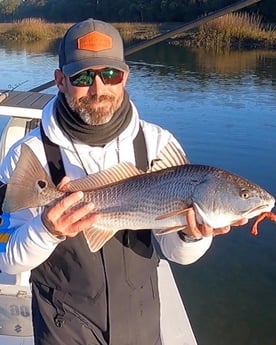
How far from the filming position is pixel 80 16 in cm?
6588

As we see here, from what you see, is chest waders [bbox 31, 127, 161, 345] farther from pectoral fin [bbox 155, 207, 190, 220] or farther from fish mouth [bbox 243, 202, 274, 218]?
fish mouth [bbox 243, 202, 274, 218]

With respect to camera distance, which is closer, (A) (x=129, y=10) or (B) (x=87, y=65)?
(B) (x=87, y=65)

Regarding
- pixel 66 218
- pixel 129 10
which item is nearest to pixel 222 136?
pixel 66 218

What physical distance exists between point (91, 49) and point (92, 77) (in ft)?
0.39

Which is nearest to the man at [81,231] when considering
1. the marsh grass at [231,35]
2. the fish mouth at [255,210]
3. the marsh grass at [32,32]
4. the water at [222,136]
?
the fish mouth at [255,210]

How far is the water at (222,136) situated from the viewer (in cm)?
540

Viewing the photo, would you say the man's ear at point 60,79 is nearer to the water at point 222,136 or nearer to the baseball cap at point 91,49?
the baseball cap at point 91,49

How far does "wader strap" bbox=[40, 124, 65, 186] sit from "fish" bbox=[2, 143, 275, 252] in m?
0.11

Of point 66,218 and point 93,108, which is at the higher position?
point 93,108

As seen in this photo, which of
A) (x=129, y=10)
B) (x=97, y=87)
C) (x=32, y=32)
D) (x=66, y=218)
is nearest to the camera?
(x=66, y=218)

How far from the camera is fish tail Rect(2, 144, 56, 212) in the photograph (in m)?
2.09

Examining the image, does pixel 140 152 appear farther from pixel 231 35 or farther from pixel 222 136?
pixel 231 35

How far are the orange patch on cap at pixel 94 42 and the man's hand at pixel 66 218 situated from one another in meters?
0.61

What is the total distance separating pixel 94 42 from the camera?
87.6 inches
